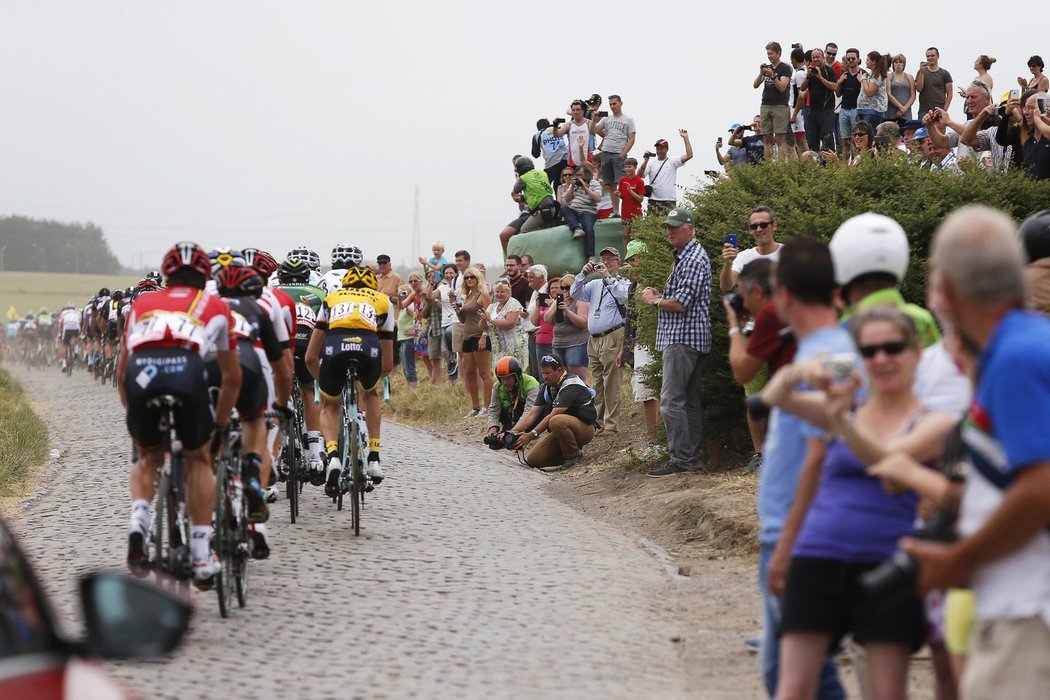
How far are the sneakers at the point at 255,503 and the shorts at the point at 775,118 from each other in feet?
44.4

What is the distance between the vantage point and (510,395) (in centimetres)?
1920

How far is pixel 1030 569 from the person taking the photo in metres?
3.81

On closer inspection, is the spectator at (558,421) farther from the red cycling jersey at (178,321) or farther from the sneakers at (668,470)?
the red cycling jersey at (178,321)

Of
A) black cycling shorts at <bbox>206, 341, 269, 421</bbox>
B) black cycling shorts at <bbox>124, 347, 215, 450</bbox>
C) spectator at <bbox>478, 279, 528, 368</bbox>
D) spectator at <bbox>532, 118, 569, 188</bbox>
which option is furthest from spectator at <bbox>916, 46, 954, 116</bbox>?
black cycling shorts at <bbox>124, 347, 215, 450</bbox>

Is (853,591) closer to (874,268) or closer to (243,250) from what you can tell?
(874,268)

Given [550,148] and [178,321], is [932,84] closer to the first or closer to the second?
A: [550,148]

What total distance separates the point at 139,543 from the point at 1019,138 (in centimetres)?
991

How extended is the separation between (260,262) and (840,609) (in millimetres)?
8449

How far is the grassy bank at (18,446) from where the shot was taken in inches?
656

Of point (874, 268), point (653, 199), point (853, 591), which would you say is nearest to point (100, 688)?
point (853, 591)

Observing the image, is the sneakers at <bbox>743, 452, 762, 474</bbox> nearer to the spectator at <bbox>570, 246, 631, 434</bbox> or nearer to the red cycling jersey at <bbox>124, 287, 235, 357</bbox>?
the spectator at <bbox>570, 246, 631, 434</bbox>

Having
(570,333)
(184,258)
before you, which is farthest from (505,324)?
(184,258)

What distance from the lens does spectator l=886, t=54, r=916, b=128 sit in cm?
2086

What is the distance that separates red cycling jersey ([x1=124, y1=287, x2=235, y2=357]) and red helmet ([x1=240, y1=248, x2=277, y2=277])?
332cm
